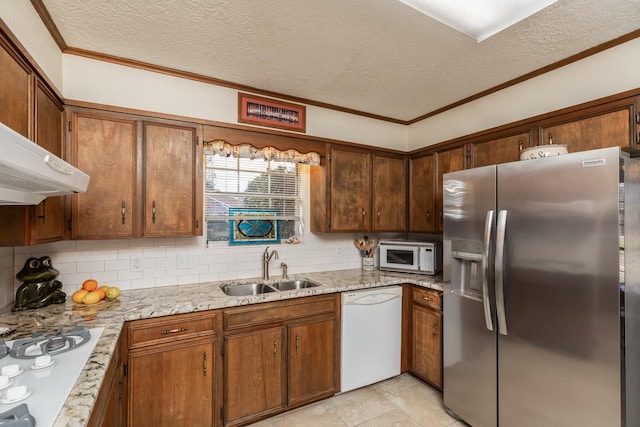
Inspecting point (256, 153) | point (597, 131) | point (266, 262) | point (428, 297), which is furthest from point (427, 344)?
point (256, 153)

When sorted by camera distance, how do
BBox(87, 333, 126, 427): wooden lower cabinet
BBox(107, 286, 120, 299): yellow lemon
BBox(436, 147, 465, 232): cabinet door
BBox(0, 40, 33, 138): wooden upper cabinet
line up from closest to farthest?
BBox(87, 333, 126, 427): wooden lower cabinet
BBox(0, 40, 33, 138): wooden upper cabinet
BBox(107, 286, 120, 299): yellow lemon
BBox(436, 147, 465, 232): cabinet door

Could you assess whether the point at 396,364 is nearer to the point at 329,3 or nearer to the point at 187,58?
the point at 329,3

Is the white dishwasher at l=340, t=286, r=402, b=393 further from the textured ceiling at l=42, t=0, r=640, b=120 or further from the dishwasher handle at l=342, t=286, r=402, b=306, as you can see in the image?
the textured ceiling at l=42, t=0, r=640, b=120

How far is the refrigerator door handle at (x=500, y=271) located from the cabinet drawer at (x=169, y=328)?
184cm

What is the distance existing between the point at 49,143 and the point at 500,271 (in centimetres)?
276

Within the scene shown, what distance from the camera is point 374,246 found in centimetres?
334

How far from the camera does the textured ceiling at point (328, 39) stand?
1681 mm

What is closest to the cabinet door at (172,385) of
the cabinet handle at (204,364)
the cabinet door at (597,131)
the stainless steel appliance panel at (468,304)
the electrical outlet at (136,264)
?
the cabinet handle at (204,364)

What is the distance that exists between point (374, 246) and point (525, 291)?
168 centimetres

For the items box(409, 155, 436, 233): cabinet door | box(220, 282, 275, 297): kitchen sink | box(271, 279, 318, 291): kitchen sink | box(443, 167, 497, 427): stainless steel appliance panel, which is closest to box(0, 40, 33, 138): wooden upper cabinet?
box(220, 282, 275, 297): kitchen sink

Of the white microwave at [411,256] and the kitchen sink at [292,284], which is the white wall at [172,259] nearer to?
the kitchen sink at [292,284]

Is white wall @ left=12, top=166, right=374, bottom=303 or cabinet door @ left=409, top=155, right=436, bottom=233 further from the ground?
cabinet door @ left=409, top=155, right=436, bottom=233

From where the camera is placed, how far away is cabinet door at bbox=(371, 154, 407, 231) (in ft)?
10.4

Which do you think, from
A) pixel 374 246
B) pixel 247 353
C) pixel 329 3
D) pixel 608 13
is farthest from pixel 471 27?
pixel 247 353
